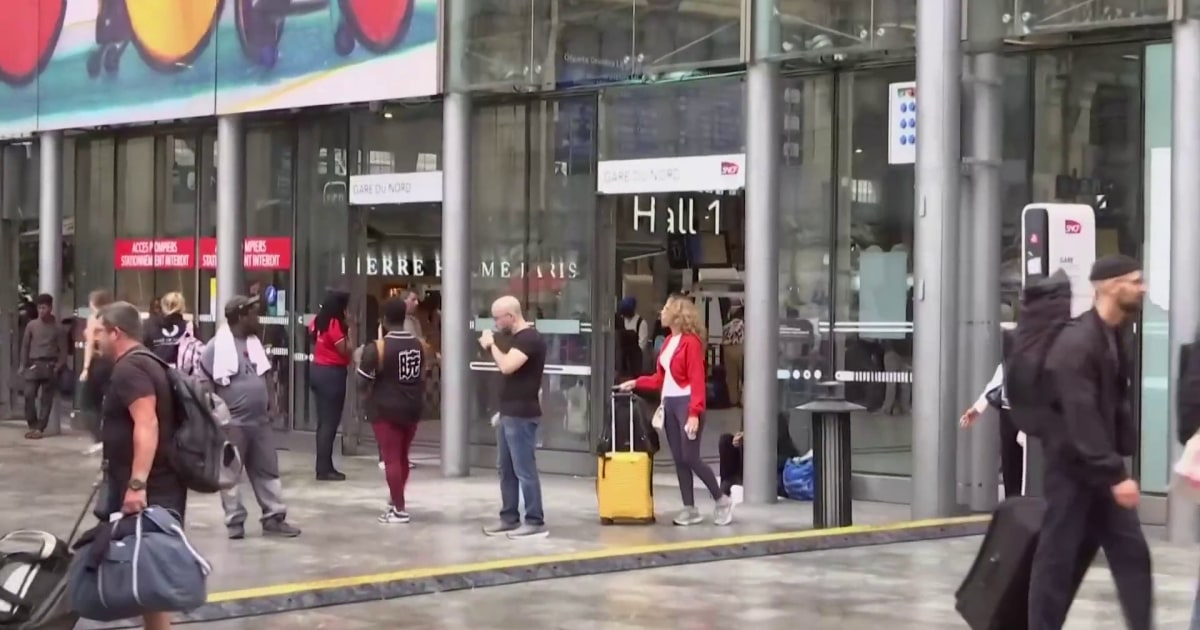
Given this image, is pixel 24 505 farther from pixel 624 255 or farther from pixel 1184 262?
pixel 1184 262

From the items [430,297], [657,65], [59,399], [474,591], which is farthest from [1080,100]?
[59,399]

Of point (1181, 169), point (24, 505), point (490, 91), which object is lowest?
point (24, 505)

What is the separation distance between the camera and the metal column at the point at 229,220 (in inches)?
792

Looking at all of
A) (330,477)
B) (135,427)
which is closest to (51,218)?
(330,477)

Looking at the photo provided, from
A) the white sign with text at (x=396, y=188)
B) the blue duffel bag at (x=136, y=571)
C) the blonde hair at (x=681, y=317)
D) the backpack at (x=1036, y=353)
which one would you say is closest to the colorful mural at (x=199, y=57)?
the white sign with text at (x=396, y=188)

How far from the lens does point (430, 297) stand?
1947cm

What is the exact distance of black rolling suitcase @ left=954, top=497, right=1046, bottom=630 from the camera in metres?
7.38

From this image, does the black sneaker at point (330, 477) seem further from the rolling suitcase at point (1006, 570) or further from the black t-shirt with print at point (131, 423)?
the rolling suitcase at point (1006, 570)

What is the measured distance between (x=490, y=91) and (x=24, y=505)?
5.97 meters

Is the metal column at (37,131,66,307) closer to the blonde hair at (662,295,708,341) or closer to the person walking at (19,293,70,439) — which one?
the person walking at (19,293,70,439)

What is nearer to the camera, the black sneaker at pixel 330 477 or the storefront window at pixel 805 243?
the storefront window at pixel 805 243

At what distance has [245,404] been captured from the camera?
41.3 ft

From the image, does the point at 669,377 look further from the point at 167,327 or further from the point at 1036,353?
the point at 1036,353

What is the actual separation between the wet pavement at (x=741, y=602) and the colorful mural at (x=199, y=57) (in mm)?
8041
